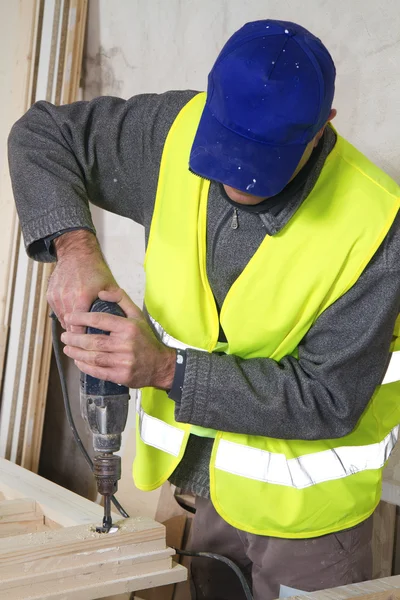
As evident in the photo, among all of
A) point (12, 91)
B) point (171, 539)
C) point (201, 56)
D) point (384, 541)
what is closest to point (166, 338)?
point (384, 541)

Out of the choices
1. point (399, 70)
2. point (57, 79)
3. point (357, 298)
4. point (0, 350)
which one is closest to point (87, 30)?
point (57, 79)

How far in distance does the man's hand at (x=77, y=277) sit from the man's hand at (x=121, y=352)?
0.05m

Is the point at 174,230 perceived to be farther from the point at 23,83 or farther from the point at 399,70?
the point at 23,83

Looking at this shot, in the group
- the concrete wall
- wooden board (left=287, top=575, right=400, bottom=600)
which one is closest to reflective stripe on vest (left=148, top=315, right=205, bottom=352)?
wooden board (left=287, top=575, right=400, bottom=600)

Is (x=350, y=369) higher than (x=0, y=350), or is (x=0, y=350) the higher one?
(x=350, y=369)

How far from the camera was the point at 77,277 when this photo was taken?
164cm

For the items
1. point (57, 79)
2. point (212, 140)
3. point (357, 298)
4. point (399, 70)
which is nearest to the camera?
point (212, 140)

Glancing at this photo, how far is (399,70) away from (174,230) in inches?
40.4

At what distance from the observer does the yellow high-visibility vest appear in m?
1.65

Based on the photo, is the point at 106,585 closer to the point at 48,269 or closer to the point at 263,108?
the point at 263,108

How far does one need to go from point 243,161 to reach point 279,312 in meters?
0.37

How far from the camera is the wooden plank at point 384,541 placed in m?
2.44

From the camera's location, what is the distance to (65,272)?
1.67 m

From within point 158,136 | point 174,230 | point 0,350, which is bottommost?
point 0,350
